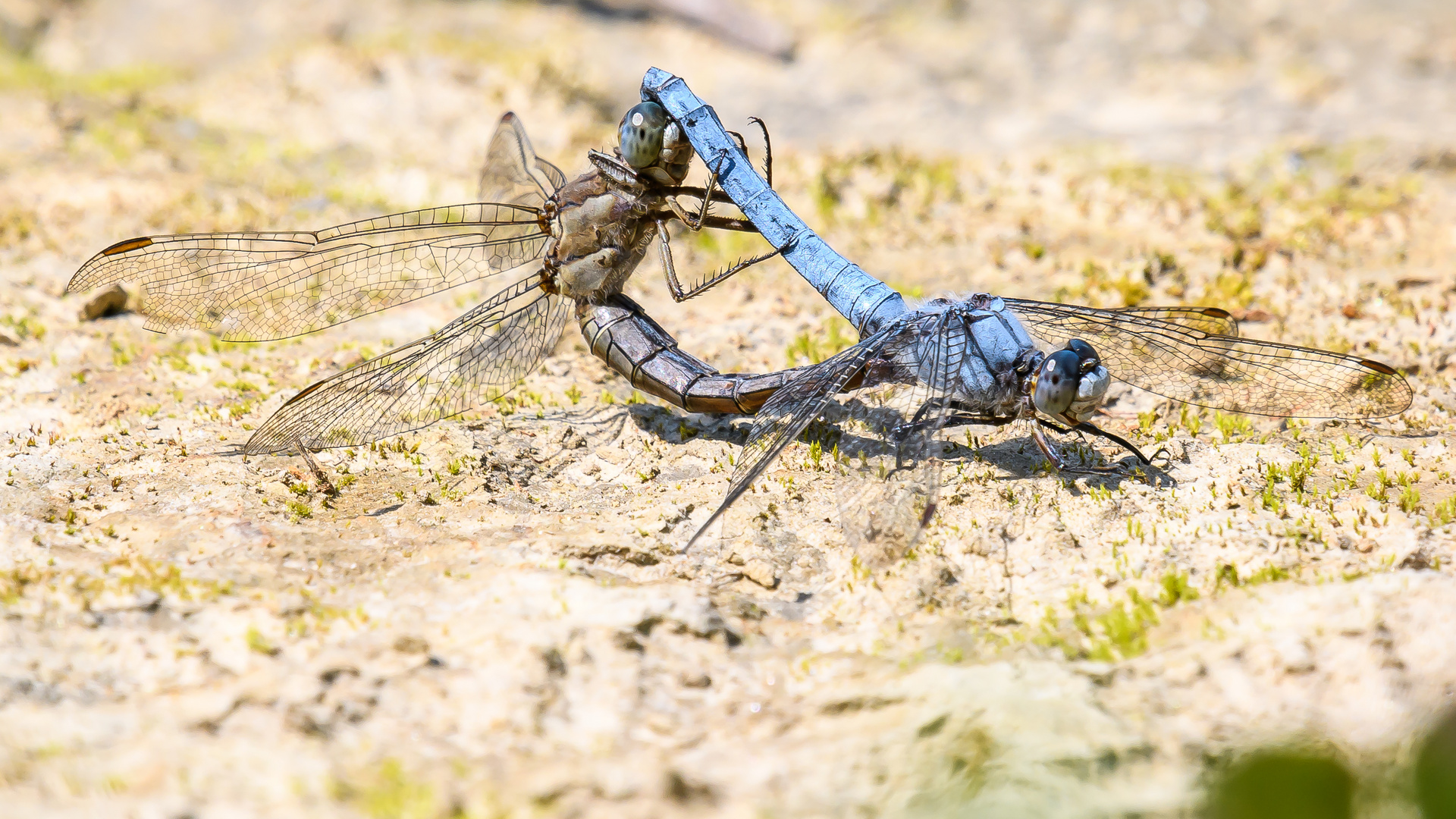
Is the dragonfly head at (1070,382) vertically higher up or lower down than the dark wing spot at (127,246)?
lower down

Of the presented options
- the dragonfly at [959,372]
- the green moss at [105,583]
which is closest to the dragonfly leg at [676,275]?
the dragonfly at [959,372]

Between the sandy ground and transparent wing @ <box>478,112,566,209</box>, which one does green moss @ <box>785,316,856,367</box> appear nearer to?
the sandy ground

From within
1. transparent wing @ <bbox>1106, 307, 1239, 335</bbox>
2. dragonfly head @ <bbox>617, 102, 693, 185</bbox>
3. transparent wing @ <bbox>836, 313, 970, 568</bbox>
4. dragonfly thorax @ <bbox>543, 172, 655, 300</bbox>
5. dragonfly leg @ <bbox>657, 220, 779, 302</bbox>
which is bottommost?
transparent wing @ <bbox>836, 313, 970, 568</bbox>

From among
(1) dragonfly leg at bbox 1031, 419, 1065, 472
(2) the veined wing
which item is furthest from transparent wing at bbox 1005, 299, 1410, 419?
(2) the veined wing

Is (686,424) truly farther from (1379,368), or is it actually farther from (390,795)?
(1379,368)

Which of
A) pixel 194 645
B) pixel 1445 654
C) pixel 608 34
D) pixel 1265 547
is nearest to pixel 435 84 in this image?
pixel 608 34

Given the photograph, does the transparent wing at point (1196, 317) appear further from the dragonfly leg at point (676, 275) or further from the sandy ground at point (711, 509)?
the dragonfly leg at point (676, 275)

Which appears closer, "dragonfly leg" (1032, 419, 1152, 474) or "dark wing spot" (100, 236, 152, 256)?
"dragonfly leg" (1032, 419, 1152, 474)
